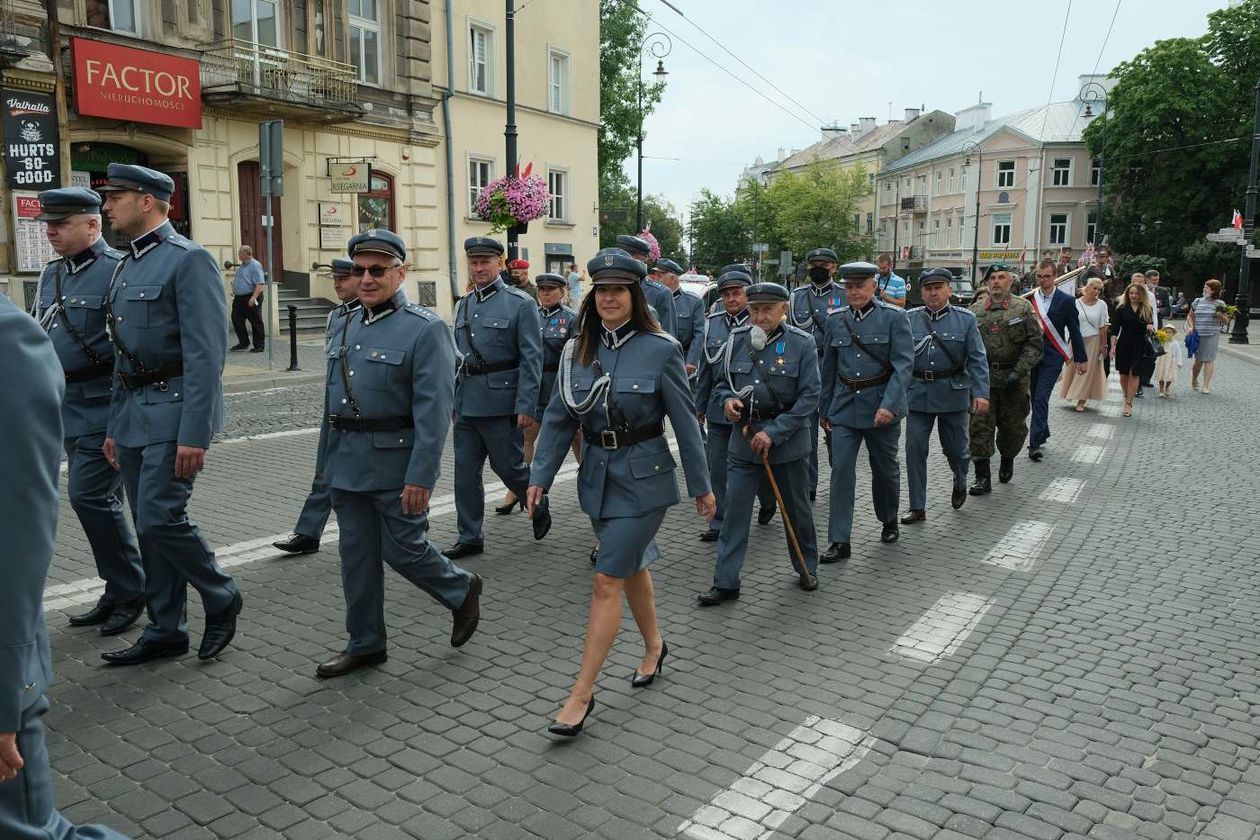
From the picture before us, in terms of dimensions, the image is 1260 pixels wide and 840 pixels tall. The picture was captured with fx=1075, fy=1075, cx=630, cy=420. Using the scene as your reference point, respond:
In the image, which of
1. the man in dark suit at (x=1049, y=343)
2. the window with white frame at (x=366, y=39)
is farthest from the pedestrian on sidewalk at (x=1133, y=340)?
the window with white frame at (x=366, y=39)

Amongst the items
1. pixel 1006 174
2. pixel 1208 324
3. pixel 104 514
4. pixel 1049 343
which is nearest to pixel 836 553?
pixel 104 514

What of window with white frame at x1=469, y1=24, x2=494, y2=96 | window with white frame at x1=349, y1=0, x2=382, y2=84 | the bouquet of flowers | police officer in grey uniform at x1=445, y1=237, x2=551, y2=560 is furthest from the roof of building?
police officer in grey uniform at x1=445, y1=237, x2=551, y2=560

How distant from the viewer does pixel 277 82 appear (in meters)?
21.8

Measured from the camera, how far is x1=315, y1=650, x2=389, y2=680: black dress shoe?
484 cm

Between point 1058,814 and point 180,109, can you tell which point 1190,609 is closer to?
point 1058,814

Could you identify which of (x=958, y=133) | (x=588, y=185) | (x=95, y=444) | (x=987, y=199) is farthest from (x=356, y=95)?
(x=958, y=133)

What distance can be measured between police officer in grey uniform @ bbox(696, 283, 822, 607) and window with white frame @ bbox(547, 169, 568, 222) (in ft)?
90.8

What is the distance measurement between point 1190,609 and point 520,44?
1114 inches

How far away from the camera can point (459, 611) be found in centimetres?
514

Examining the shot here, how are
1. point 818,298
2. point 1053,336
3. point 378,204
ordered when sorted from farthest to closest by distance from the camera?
point 378,204
point 1053,336
point 818,298

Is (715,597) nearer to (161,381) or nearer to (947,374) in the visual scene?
(161,381)

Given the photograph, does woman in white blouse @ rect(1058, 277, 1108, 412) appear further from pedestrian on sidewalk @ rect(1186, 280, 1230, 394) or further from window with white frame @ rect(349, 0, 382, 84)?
window with white frame @ rect(349, 0, 382, 84)

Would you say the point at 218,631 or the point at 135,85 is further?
the point at 135,85

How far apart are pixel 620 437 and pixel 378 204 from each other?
2302cm
